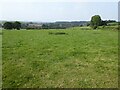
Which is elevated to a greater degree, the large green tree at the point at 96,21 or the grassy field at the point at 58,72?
the large green tree at the point at 96,21

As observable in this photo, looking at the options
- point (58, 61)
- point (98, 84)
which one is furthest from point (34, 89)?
point (58, 61)

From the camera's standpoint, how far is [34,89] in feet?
41.4

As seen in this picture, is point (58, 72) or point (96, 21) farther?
point (96, 21)

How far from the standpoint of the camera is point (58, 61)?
18.8m

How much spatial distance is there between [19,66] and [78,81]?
5.29 metres

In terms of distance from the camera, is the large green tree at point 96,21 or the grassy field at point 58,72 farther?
the large green tree at point 96,21

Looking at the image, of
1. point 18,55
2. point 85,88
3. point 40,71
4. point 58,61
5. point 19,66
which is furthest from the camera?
point 18,55

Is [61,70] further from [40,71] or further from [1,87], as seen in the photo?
[1,87]

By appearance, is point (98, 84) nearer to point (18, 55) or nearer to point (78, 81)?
point (78, 81)

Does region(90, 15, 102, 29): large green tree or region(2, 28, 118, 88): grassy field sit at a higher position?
region(90, 15, 102, 29): large green tree

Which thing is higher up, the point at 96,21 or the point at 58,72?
the point at 96,21

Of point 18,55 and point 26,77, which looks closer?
point 26,77

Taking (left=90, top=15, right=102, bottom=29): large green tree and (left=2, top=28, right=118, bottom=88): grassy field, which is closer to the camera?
(left=2, top=28, right=118, bottom=88): grassy field

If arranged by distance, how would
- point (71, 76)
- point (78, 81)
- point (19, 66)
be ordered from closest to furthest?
point (78, 81) < point (71, 76) < point (19, 66)
